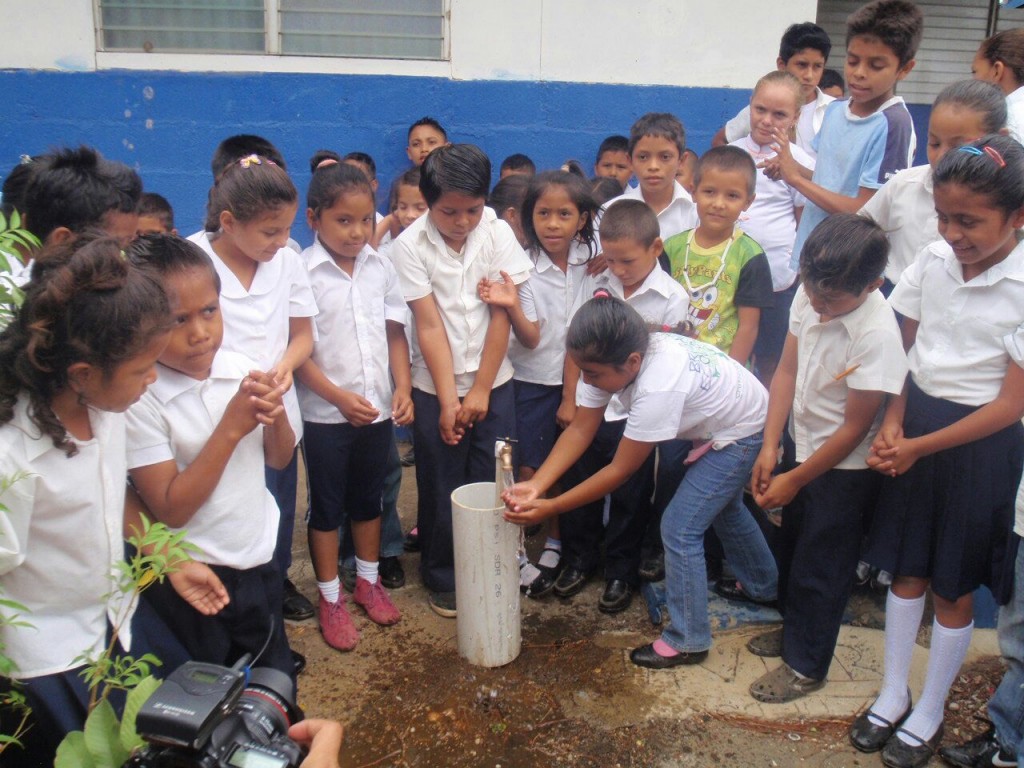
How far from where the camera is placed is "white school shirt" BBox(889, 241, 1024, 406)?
2168 millimetres

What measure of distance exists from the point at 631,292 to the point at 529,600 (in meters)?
1.27

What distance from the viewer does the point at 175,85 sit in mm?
4996

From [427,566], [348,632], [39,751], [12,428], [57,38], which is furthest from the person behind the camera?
[57,38]

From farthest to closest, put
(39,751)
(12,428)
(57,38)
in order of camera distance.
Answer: (57,38) → (39,751) → (12,428)

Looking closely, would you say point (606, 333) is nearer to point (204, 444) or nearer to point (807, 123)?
point (204, 444)

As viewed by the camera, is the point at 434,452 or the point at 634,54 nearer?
the point at 434,452

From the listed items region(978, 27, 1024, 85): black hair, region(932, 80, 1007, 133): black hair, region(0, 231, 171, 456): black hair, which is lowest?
region(0, 231, 171, 456): black hair

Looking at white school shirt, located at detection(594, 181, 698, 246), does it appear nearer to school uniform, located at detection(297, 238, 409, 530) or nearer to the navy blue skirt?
school uniform, located at detection(297, 238, 409, 530)

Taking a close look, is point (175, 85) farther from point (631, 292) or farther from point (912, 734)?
point (912, 734)

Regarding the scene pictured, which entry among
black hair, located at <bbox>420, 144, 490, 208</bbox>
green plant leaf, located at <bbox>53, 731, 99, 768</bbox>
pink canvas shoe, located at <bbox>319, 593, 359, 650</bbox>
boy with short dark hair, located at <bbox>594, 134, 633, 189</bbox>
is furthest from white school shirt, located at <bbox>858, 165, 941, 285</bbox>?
green plant leaf, located at <bbox>53, 731, 99, 768</bbox>

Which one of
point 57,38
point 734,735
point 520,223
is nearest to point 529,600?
point 734,735

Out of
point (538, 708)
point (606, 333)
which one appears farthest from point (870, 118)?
point (538, 708)

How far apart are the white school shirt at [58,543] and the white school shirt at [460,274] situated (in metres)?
1.49

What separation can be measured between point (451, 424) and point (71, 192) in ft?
4.62
